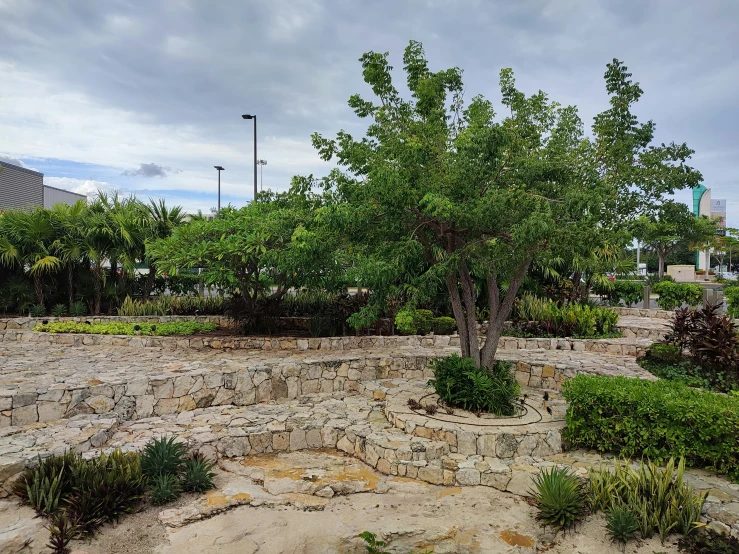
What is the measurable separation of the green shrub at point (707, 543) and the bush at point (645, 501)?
87mm

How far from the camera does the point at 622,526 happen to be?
433 centimetres

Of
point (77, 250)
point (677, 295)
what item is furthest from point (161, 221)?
point (677, 295)

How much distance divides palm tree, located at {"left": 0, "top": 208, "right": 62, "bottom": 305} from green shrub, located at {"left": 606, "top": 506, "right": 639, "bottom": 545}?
15.2 meters

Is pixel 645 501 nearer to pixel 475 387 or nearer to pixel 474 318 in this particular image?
pixel 475 387

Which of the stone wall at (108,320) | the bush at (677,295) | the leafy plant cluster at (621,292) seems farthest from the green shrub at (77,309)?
the bush at (677,295)

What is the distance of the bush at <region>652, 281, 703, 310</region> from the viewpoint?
695 inches

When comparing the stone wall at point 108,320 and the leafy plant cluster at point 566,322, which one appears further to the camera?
the stone wall at point 108,320

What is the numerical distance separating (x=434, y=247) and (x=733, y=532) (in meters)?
4.89

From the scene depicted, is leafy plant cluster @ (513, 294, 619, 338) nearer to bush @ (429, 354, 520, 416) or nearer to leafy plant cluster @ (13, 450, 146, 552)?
bush @ (429, 354, 520, 416)

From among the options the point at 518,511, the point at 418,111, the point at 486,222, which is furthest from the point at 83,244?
the point at 518,511

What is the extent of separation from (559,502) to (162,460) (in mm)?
4464

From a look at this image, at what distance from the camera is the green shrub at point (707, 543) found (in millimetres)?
3949

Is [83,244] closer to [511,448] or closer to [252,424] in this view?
[252,424]

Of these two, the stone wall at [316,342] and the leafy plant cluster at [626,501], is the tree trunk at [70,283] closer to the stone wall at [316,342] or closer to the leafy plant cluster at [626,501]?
the stone wall at [316,342]
